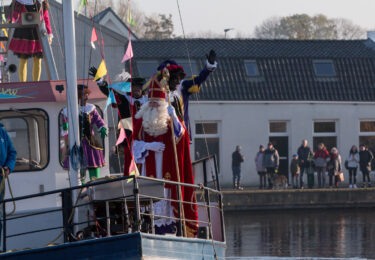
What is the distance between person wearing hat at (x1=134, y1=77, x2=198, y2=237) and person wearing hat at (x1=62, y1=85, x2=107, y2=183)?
1719 millimetres

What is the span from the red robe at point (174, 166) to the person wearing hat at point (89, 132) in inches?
67.8

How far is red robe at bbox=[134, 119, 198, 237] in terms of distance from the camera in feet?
33.1

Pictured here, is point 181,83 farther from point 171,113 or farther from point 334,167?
point 334,167

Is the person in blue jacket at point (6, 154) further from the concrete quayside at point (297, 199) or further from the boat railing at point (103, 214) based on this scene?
the concrete quayside at point (297, 199)

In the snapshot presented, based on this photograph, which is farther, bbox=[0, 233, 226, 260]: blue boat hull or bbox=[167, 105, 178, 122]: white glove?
bbox=[167, 105, 178, 122]: white glove

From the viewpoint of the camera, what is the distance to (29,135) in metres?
11.8

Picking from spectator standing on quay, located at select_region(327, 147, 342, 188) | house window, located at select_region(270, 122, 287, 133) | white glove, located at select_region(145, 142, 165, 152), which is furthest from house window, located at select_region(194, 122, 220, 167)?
white glove, located at select_region(145, 142, 165, 152)

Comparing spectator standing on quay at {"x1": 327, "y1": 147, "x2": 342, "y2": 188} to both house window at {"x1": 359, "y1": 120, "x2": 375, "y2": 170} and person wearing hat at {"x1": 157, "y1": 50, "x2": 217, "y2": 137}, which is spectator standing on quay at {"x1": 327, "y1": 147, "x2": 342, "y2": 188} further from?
person wearing hat at {"x1": 157, "y1": 50, "x2": 217, "y2": 137}

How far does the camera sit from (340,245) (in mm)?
16766

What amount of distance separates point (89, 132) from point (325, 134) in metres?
26.1

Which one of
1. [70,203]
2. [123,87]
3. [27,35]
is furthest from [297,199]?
[70,203]

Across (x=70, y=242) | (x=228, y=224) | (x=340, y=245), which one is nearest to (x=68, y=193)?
(x=70, y=242)

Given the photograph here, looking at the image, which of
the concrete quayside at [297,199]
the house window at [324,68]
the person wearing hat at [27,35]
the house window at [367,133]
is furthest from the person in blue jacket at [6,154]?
the house window at [324,68]

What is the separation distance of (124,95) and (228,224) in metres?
10.1
